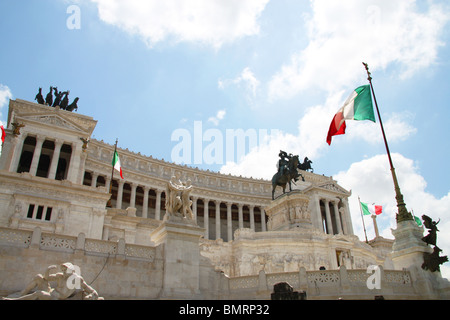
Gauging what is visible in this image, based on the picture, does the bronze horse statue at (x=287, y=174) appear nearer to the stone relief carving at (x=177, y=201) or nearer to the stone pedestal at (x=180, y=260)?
the stone relief carving at (x=177, y=201)

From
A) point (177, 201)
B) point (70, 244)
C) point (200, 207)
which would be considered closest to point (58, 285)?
point (70, 244)

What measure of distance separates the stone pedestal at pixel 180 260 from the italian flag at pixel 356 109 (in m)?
12.6

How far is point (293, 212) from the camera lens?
3672 centimetres

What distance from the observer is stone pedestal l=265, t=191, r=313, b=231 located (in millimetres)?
36000

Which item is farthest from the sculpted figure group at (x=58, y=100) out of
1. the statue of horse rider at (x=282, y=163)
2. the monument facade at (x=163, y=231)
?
the statue of horse rider at (x=282, y=163)

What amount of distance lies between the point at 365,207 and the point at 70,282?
50.0m

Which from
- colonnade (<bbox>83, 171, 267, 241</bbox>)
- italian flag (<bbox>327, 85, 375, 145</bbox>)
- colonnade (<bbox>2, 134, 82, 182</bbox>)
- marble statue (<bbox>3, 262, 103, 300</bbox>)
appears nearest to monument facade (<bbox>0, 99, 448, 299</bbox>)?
colonnade (<bbox>2, 134, 82, 182</bbox>)

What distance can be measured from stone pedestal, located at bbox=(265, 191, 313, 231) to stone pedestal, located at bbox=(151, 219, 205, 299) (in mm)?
19063

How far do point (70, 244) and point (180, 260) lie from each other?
518 centimetres

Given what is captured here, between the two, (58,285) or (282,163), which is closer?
(58,285)

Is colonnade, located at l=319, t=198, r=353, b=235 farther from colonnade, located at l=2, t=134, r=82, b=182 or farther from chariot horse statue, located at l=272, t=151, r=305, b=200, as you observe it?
colonnade, located at l=2, t=134, r=82, b=182

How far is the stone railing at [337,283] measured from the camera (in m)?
16.2

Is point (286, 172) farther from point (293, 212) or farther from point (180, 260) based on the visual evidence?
point (180, 260)
